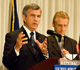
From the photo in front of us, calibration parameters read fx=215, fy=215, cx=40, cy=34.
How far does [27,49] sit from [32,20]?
1.76ft

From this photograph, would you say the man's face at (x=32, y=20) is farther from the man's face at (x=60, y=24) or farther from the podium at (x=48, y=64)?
the podium at (x=48, y=64)

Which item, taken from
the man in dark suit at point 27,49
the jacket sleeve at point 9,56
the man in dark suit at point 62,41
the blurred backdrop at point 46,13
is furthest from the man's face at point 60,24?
the blurred backdrop at point 46,13

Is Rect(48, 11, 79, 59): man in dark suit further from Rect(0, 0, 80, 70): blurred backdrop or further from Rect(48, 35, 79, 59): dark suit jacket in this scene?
Rect(0, 0, 80, 70): blurred backdrop

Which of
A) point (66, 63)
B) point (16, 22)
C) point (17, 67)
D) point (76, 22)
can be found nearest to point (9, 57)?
point (17, 67)

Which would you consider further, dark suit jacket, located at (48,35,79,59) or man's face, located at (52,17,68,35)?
man's face, located at (52,17,68,35)

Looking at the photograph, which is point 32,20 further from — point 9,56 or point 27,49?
point 9,56

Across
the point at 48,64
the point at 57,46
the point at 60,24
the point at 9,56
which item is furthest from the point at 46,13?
the point at 48,64

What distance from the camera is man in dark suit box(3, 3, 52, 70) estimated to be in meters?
3.12

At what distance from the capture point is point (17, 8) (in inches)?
222

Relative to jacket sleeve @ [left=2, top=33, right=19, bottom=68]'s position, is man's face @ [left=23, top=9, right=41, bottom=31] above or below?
above

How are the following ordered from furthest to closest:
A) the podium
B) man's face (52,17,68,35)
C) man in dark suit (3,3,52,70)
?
man's face (52,17,68,35)
man in dark suit (3,3,52,70)
the podium

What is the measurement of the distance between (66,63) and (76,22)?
4326 millimetres

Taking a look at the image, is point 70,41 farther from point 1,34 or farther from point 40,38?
point 1,34

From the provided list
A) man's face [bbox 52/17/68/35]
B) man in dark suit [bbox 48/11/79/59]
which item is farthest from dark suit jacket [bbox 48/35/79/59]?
man's face [bbox 52/17/68/35]
